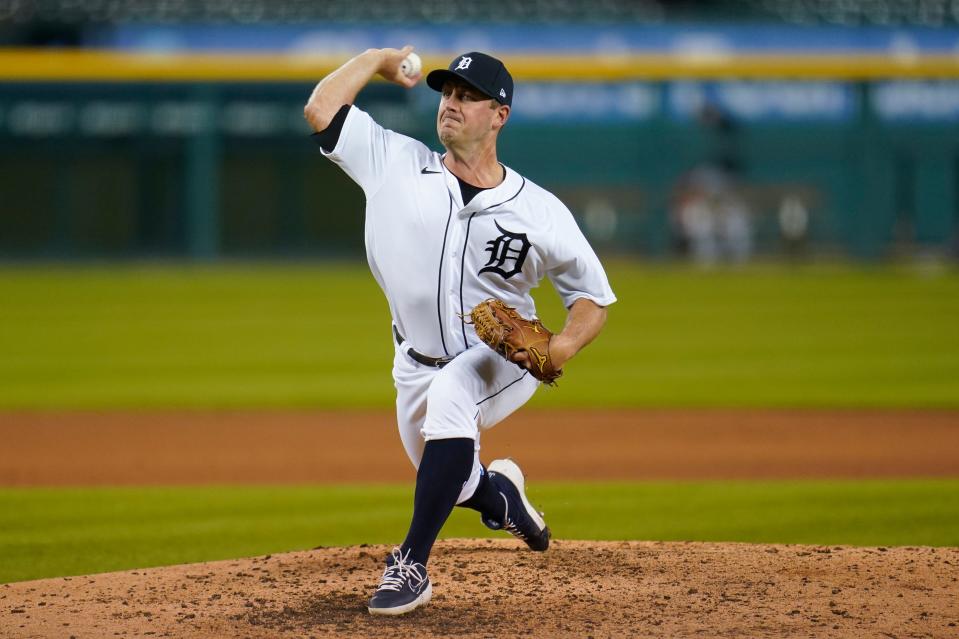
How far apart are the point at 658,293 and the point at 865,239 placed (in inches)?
186

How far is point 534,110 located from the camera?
1878 cm

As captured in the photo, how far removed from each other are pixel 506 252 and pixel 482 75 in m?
0.49

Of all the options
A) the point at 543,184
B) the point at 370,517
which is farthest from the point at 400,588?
the point at 543,184

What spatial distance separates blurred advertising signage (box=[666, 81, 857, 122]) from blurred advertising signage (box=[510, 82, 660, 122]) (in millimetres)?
489

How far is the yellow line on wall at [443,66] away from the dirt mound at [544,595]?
12.9 meters

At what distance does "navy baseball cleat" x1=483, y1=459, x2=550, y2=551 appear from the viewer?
3818 millimetres

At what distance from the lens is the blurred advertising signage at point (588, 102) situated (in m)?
18.7

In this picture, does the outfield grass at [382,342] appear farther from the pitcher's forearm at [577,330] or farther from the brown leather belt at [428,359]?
the pitcher's forearm at [577,330]

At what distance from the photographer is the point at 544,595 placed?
343 centimetres

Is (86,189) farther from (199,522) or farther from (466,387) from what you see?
(466,387)

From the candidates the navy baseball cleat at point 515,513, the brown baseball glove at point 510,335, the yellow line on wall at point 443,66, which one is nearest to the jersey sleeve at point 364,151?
the brown baseball glove at point 510,335

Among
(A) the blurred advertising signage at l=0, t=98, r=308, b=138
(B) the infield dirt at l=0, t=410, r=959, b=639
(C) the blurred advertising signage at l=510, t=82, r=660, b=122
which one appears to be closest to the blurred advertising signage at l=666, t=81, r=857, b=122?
(C) the blurred advertising signage at l=510, t=82, r=660, b=122

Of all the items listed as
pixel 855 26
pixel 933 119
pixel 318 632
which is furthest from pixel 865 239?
pixel 318 632

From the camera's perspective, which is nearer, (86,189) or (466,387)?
(466,387)
